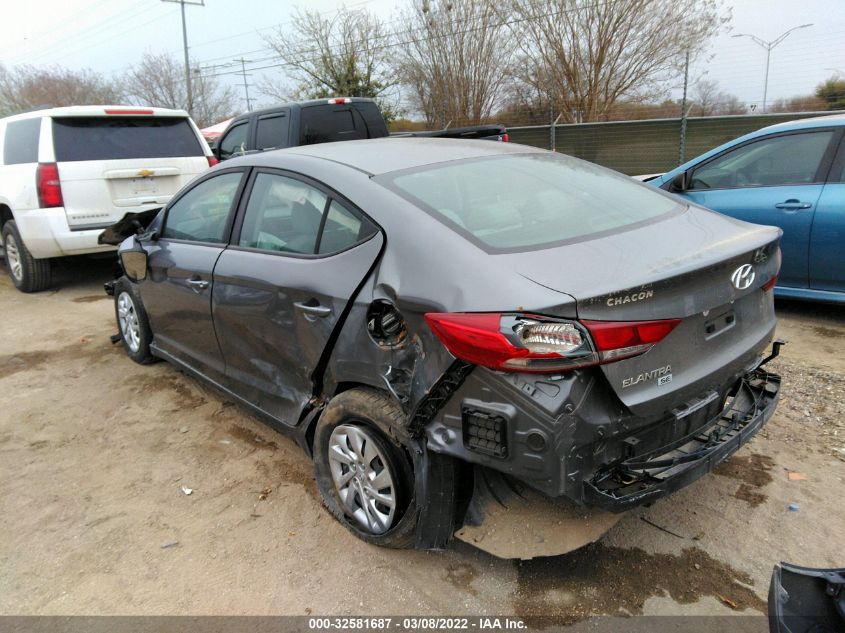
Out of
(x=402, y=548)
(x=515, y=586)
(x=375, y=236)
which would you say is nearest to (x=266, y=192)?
(x=375, y=236)

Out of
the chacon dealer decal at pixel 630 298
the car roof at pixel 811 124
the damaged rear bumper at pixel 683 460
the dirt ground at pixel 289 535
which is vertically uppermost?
the car roof at pixel 811 124

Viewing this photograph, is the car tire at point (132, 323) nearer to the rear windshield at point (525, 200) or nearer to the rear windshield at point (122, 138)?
the rear windshield at point (122, 138)

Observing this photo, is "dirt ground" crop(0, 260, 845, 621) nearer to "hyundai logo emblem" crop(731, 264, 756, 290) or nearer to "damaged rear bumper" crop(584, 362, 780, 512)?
"damaged rear bumper" crop(584, 362, 780, 512)

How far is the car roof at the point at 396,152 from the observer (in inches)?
115

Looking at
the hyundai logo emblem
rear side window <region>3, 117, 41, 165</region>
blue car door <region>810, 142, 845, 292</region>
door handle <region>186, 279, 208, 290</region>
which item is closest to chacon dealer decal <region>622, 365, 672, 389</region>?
the hyundai logo emblem

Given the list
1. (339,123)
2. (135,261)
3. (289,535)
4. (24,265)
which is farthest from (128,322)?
(339,123)

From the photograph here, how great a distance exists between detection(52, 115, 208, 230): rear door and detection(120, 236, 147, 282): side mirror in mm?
2600

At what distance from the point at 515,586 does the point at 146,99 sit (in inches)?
1877

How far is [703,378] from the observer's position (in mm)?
2264

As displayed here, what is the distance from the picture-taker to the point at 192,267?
365 centimetres

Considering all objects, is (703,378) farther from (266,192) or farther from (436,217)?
(266,192)

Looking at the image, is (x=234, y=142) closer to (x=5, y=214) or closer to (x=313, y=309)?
(x=5, y=214)

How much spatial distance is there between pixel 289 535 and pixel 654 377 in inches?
69.5

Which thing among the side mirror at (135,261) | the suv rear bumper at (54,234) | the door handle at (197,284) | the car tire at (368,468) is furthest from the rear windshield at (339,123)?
the car tire at (368,468)
